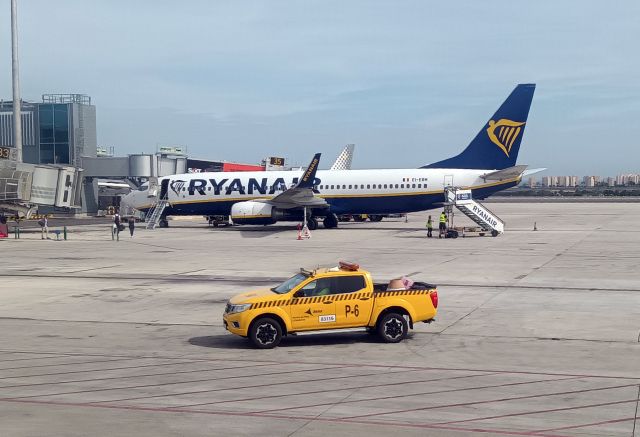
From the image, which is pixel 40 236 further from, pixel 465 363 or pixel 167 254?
pixel 465 363

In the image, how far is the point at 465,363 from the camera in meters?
15.3

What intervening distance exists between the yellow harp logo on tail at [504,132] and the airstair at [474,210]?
13.6 feet

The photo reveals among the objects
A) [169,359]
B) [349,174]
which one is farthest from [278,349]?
[349,174]

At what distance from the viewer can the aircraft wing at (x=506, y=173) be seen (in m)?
52.5

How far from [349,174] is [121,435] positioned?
46.5m

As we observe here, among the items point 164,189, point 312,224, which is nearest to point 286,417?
point 312,224

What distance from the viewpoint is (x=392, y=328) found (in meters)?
17.4

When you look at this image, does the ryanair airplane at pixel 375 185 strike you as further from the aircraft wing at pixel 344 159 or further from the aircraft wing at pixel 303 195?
Answer: the aircraft wing at pixel 344 159

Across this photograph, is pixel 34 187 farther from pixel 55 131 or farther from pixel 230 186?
pixel 55 131

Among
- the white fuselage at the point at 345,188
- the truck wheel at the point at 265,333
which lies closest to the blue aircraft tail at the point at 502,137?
the white fuselage at the point at 345,188

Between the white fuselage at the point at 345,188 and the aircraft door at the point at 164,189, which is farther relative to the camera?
the aircraft door at the point at 164,189

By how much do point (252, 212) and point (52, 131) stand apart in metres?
32.3

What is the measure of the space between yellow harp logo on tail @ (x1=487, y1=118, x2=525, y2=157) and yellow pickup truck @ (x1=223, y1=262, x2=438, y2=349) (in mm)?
37959

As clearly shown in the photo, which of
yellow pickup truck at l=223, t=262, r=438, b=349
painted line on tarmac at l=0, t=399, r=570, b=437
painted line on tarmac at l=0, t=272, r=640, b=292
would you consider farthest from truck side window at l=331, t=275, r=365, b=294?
painted line on tarmac at l=0, t=272, r=640, b=292
